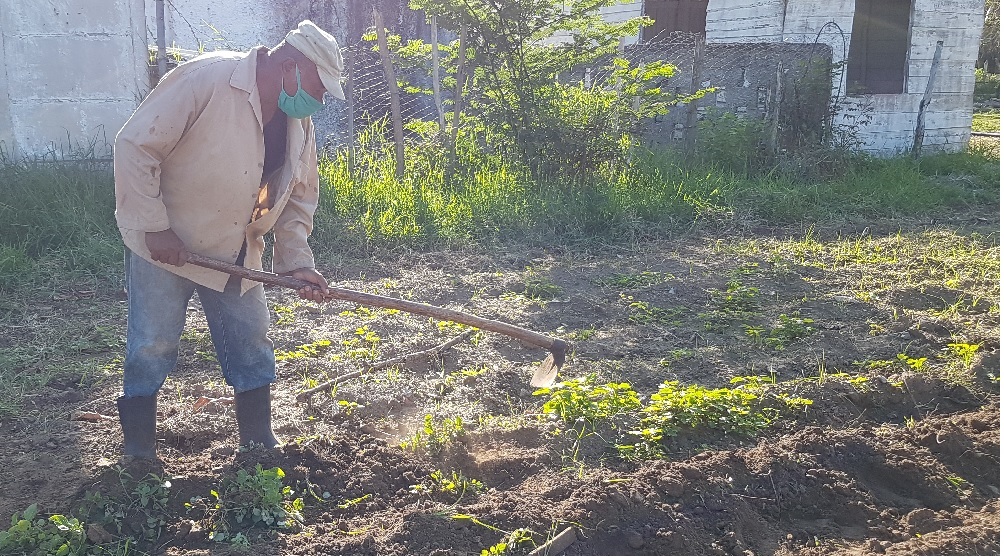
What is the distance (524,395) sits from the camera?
171 inches

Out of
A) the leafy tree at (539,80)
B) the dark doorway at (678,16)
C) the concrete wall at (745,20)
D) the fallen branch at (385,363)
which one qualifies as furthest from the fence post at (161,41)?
the concrete wall at (745,20)

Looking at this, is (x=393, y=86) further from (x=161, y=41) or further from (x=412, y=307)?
(x=412, y=307)

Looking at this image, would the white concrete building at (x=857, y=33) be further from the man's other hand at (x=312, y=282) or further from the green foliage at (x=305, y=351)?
the man's other hand at (x=312, y=282)

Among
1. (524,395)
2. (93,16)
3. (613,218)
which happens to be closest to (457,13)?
(613,218)

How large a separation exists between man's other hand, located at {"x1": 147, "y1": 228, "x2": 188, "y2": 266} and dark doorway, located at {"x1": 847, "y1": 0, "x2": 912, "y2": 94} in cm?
1130

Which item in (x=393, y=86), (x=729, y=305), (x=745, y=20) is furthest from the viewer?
(x=745, y=20)

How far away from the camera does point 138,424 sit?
3.37m

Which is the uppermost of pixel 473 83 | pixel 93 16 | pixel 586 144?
pixel 93 16

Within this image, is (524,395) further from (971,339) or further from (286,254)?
(971,339)

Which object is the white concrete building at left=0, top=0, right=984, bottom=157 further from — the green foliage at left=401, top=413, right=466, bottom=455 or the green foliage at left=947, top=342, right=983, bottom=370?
the green foliage at left=401, top=413, right=466, bottom=455

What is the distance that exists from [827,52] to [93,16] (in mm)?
9318

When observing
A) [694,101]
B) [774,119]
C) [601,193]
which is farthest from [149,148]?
[774,119]

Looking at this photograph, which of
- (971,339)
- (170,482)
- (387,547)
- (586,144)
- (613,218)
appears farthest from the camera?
(586,144)

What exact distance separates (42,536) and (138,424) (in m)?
0.62
